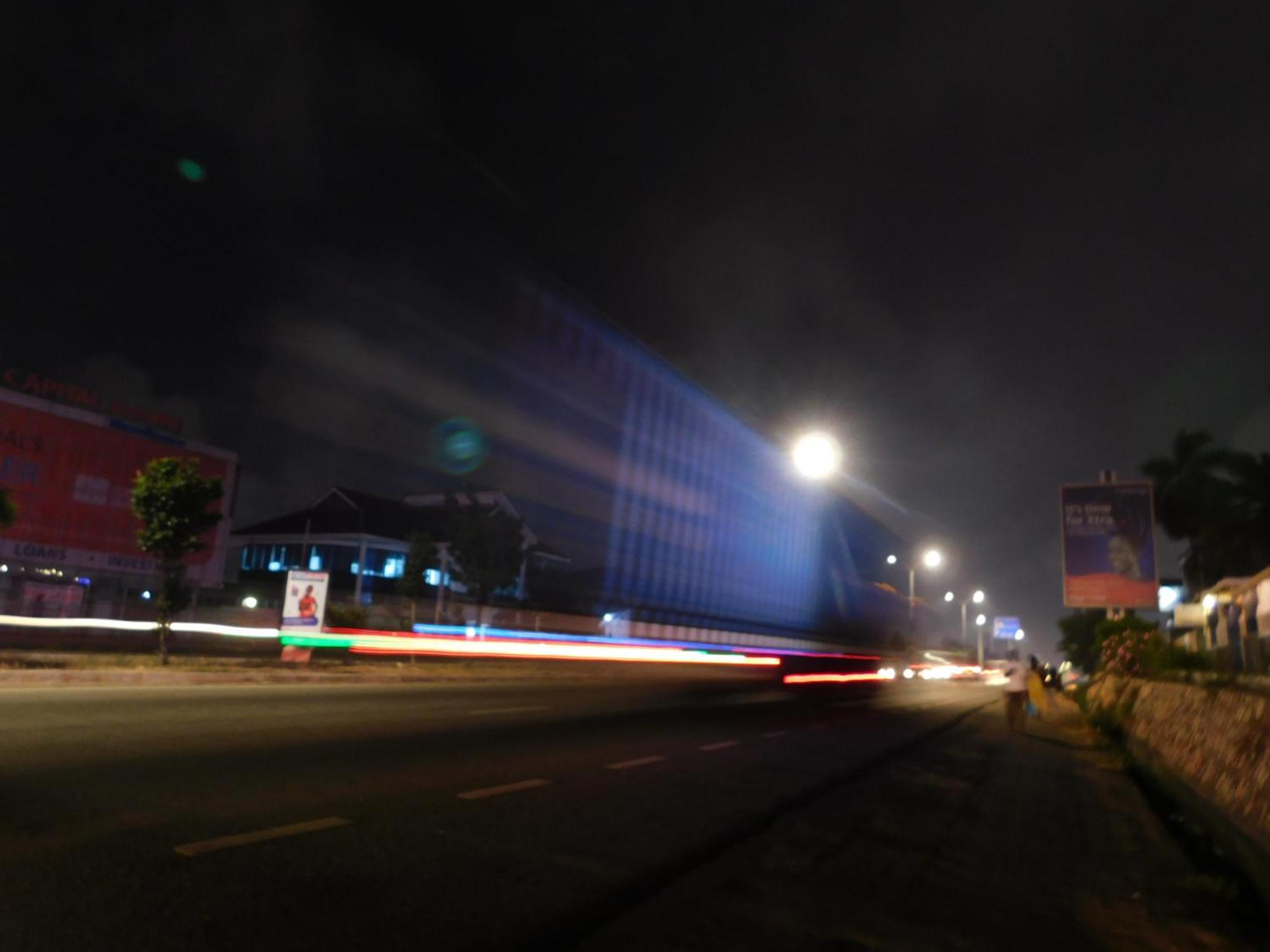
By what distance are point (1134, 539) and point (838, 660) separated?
1106 cm

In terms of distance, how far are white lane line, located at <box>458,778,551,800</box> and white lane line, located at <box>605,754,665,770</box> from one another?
1467 millimetres

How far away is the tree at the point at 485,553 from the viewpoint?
49531mm

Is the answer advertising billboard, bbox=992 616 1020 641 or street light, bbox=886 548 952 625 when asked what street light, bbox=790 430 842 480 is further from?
advertising billboard, bbox=992 616 1020 641

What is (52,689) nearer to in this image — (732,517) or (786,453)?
(732,517)

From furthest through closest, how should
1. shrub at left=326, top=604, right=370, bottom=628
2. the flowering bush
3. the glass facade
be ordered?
the glass facade < shrub at left=326, top=604, right=370, bottom=628 < the flowering bush

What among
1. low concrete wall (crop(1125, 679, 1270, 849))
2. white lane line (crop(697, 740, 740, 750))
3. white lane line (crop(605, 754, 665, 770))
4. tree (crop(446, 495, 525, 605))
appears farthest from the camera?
tree (crop(446, 495, 525, 605))

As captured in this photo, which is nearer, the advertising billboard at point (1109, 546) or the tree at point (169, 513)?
the tree at point (169, 513)

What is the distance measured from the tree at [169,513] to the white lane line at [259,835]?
58.6ft

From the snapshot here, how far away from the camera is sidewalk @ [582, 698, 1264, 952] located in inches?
212

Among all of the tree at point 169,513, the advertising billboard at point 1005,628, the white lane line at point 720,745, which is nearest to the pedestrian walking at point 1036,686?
the white lane line at point 720,745

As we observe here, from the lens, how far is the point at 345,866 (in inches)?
228

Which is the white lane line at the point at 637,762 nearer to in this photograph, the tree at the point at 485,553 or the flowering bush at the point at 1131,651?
the flowering bush at the point at 1131,651

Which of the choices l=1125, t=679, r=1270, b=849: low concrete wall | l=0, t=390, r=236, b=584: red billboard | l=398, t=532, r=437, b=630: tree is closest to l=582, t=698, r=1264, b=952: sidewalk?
l=1125, t=679, r=1270, b=849: low concrete wall

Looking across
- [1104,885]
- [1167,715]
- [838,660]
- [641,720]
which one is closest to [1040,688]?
[838,660]
